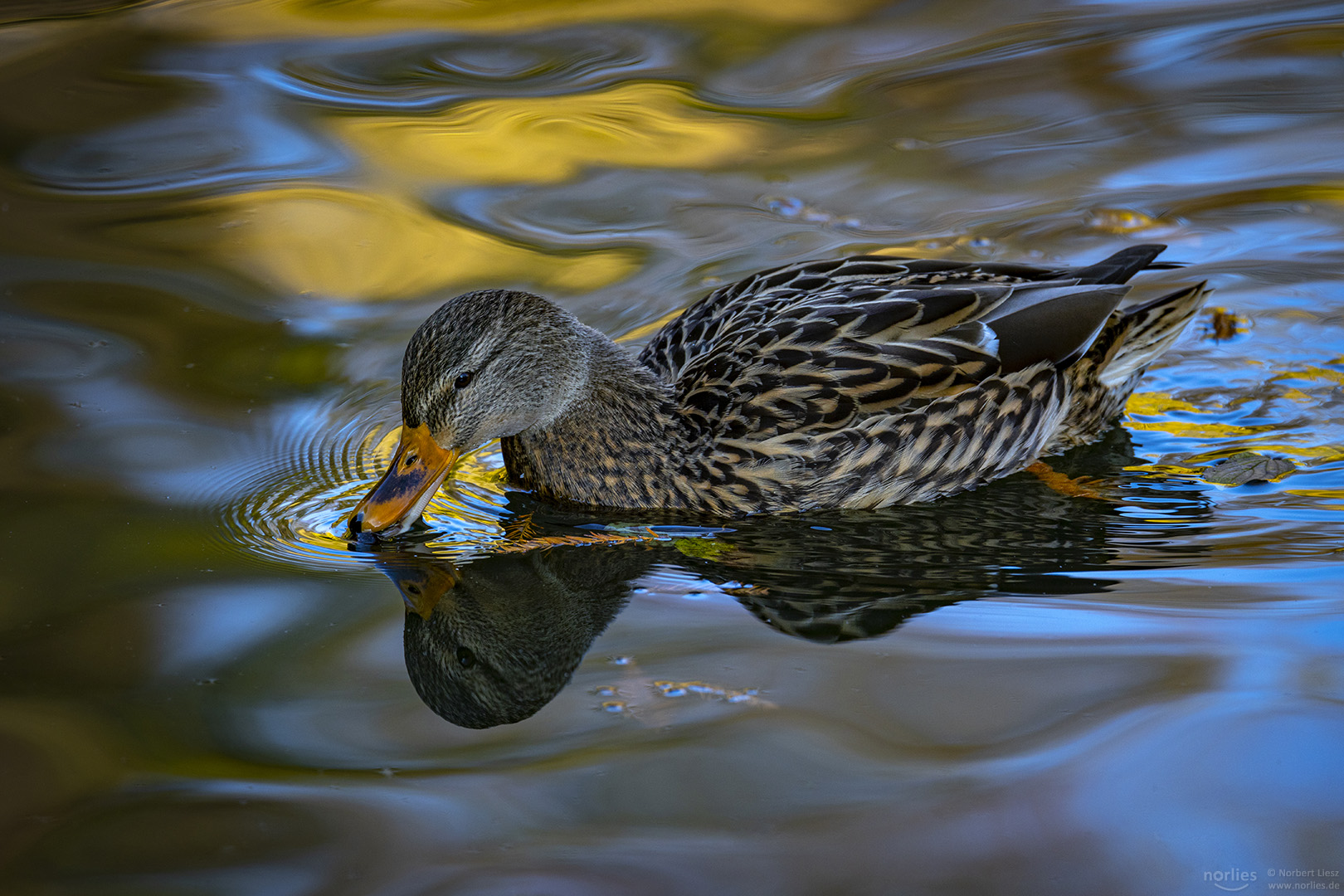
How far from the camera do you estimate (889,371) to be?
5535 mm

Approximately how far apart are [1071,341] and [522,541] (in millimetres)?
2531

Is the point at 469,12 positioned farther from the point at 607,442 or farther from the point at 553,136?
the point at 607,442

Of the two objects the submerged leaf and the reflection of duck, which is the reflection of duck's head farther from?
the submerged leaf

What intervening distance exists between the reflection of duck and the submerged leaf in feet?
0.75

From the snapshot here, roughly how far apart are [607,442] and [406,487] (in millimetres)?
904

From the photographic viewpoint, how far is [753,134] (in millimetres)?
8766

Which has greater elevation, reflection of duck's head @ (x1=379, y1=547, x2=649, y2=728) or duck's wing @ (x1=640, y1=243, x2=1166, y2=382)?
duck's wing @ (x1=640, y1=243, x2=1166, y2=382)

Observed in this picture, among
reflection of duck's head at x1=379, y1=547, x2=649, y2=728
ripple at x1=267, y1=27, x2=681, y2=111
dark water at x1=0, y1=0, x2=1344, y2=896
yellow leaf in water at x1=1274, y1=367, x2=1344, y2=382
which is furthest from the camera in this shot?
ripple at x1=267, y1=27, x2=681, y2=111

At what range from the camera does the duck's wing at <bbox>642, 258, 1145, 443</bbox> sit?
553 cm

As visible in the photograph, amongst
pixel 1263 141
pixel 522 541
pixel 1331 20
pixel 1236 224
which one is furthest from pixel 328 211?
pixel 1331 20

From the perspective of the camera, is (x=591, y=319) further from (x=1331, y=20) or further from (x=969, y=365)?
(x=1331, y=20)

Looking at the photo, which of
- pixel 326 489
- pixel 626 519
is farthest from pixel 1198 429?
pixel 326 489

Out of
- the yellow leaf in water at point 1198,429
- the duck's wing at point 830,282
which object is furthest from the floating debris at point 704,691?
the yellow leaf in water at point 1198,429

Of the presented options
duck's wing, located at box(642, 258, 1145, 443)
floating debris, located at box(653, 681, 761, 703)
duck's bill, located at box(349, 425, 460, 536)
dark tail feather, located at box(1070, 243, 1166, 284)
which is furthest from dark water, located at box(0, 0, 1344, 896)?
dark tail feather, located at box(1070, 243, 1166, 284)
